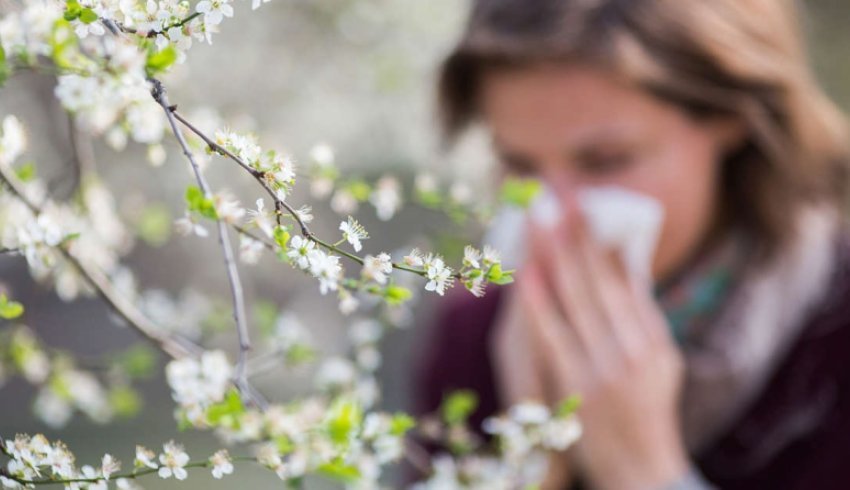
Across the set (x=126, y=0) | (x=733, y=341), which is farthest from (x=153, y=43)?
(x=733, y=341)

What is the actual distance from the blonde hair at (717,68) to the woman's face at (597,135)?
0.02 m

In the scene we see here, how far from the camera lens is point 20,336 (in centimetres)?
65

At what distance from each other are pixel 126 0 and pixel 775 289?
115 cm

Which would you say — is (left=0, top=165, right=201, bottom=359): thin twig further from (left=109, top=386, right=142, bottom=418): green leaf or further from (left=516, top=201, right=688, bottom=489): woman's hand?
(left=516, top=201, right=688, bottom=489): woman's hand

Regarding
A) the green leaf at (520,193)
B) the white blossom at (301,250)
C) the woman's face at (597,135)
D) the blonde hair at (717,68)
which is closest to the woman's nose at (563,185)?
the woman's face at (597,135)

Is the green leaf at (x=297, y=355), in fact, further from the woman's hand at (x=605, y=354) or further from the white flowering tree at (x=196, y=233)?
the woman's hand at (x=605, y=354)

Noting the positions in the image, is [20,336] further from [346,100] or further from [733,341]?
[346,100]

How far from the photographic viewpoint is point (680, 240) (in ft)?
4.27

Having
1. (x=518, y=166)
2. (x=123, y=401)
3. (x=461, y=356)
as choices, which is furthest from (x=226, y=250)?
(x=461, y=356)

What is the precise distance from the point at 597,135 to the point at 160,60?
2.95ft

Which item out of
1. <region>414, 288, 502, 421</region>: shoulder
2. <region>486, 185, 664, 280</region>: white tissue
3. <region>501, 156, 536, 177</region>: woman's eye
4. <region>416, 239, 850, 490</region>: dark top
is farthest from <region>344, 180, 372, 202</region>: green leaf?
<region>414, 288, 502, 421</region>: shoulder

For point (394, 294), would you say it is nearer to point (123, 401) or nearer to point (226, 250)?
point (226, 250)

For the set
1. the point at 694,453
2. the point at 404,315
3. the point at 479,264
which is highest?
the point at 694,453

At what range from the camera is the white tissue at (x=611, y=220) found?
116 cm
